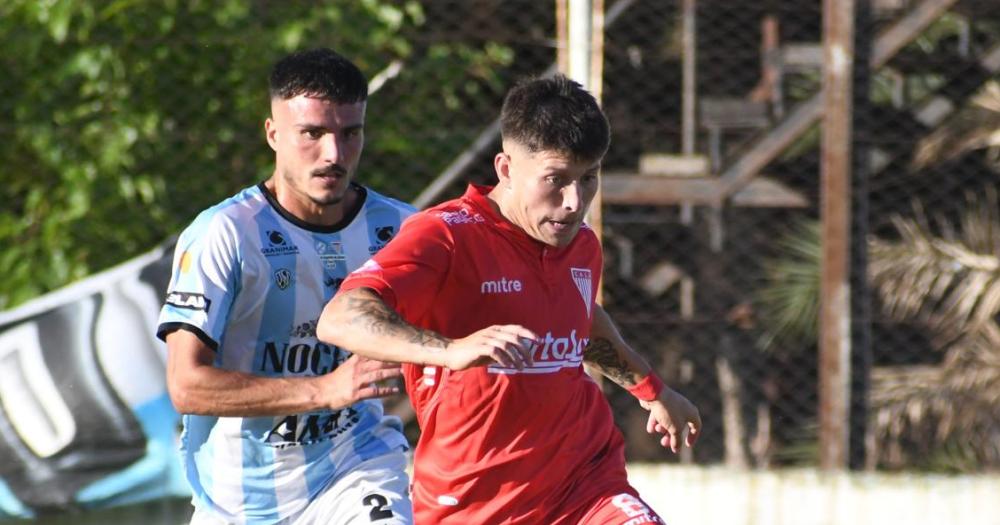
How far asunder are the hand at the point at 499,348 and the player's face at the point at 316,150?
1092 mm

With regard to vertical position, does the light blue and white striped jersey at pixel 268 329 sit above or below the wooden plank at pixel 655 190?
below

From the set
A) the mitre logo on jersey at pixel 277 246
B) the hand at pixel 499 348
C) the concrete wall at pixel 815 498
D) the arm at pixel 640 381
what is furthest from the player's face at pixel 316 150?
the concrete wall at pixel 815 498

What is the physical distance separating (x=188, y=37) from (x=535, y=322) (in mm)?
4702

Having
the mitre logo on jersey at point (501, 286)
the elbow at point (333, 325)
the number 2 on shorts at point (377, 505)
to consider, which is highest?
the mitre logo on jersey at point (501, 286)

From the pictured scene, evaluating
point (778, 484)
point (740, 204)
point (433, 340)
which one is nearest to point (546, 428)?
point (433, 340)

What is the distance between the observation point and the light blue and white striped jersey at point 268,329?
4070 millimetres

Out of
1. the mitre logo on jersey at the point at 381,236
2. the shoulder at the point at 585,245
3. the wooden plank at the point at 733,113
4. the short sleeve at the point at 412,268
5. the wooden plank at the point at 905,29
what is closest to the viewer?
the short sleeve at the point at 412,268

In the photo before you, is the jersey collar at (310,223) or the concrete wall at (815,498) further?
the concrete wall at (815,498)

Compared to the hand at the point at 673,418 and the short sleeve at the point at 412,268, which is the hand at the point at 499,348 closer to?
the short sleeve at the point at 412,268

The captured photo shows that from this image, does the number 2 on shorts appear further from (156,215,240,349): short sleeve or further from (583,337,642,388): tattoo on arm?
(583,337,642,388): tattoo on arm

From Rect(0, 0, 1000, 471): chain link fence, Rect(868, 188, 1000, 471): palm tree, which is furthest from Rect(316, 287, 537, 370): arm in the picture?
Rect(868, 188, 1000, 471): palm tree

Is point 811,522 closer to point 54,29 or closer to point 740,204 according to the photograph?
point 740,204

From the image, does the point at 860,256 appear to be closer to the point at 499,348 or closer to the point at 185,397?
the point at 185,397

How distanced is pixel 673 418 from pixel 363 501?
87 cm
